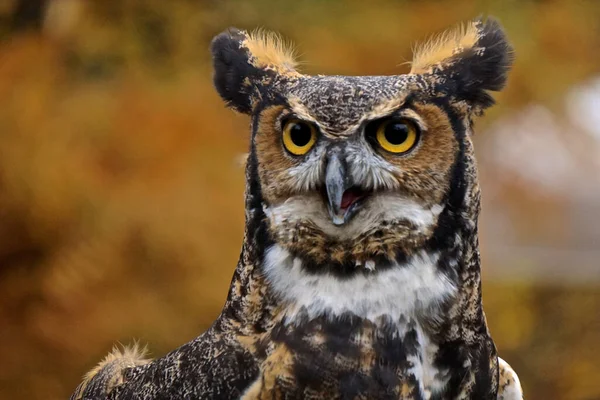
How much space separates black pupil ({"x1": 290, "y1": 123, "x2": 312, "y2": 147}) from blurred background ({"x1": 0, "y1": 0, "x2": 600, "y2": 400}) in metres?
1.92

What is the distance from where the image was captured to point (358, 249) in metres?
1.21

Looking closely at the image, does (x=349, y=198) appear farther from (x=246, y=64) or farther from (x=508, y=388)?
(x=508, y=388)

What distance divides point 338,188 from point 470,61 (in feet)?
1.15

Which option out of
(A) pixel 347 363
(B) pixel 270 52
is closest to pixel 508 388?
(A) pixel 347 363

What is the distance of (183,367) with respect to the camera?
130cm

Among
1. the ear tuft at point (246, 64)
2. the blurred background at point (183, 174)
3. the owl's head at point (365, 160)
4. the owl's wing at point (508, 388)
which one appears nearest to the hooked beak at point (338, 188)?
the owl's head at point (365, 160)

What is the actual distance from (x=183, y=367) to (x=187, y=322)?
6.36ft

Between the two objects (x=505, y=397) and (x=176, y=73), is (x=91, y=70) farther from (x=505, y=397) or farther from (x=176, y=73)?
(x=505, y=397)

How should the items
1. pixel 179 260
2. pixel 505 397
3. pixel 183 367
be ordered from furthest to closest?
1. pixel 179 260
2. pixel 505 397
3. pixel 183 367

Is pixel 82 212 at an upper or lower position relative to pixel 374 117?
lower

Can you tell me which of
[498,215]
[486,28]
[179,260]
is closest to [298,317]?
[486,28]

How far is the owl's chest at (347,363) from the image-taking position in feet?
3.85

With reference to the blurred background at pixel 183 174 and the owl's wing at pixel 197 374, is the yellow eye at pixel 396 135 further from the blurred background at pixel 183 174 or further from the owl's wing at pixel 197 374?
the blurred background at pixel 183 174

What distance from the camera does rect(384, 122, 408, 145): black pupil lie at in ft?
3.84
